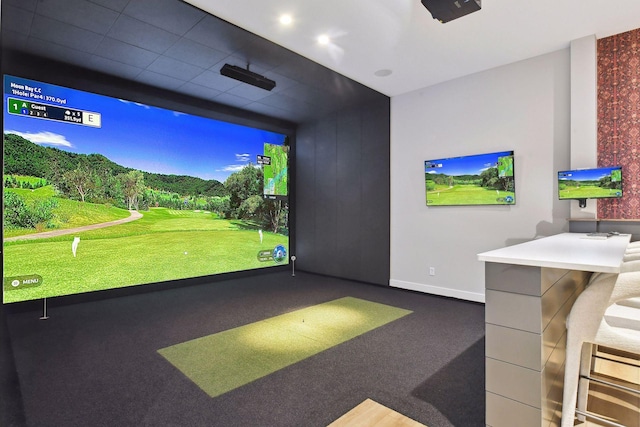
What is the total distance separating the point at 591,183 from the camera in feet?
11.0

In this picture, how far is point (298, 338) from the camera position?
3256 millimetres

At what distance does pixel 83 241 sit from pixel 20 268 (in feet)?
2.40

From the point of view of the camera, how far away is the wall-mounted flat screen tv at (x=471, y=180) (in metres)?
4.27

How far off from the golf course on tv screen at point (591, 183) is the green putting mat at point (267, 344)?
2.26 meters

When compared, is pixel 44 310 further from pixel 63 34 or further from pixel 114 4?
pixel 114 4

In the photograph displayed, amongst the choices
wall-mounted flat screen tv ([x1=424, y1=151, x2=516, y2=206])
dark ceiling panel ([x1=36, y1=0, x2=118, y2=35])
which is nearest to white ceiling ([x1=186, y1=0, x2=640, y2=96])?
dark ceiling panel ([x1=36, y1=0, x2=118, y2=35])

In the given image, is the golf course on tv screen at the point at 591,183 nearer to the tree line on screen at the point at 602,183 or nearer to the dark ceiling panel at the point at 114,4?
the tree line on screen at the point at 602,183

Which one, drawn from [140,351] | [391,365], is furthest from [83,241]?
[391,365]

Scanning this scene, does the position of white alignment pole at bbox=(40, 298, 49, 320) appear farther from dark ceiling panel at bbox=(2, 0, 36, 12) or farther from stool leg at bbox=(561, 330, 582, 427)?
stool leg at bbox=(561, 330, 582, 427)

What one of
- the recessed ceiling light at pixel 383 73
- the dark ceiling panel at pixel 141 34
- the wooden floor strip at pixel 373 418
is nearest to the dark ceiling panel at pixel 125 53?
the dark ceiling panel at pixel 141 34

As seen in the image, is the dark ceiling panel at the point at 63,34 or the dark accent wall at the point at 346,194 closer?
the dark ceiling panel at the point at 63,34

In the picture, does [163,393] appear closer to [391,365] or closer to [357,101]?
[391,365]

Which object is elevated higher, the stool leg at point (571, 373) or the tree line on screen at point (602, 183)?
the tree line on screen at point (602, 183)

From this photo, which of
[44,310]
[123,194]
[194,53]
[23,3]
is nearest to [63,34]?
[23,3]
